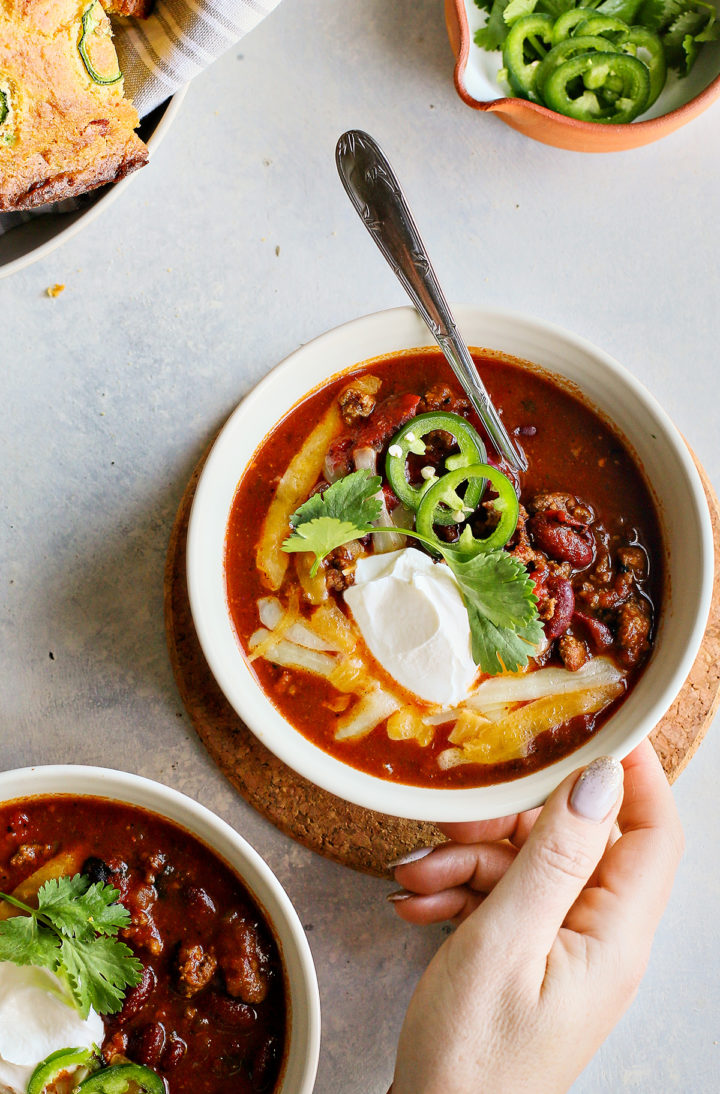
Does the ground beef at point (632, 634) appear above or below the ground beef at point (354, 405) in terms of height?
below

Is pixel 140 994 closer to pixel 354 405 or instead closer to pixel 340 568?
pixel 340 568

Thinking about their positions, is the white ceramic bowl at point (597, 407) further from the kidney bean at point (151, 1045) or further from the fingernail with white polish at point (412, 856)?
the kidney bean at point (151, 1045)

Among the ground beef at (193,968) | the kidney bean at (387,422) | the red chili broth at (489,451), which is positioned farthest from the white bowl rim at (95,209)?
the ground beef at (193,968)

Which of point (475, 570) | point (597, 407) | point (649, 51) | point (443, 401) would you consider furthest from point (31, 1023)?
point (649, 51)

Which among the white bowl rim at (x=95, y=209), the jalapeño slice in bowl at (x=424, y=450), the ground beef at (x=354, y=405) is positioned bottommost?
the jalapeño slice in bowl at (x=424, y=450)

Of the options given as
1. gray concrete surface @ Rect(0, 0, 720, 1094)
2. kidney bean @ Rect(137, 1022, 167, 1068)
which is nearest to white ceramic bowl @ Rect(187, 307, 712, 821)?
gray concrete surface @ Rect(0, 0, 720, 1094)

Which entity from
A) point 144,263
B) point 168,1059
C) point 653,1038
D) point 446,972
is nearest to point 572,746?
point 446,972
